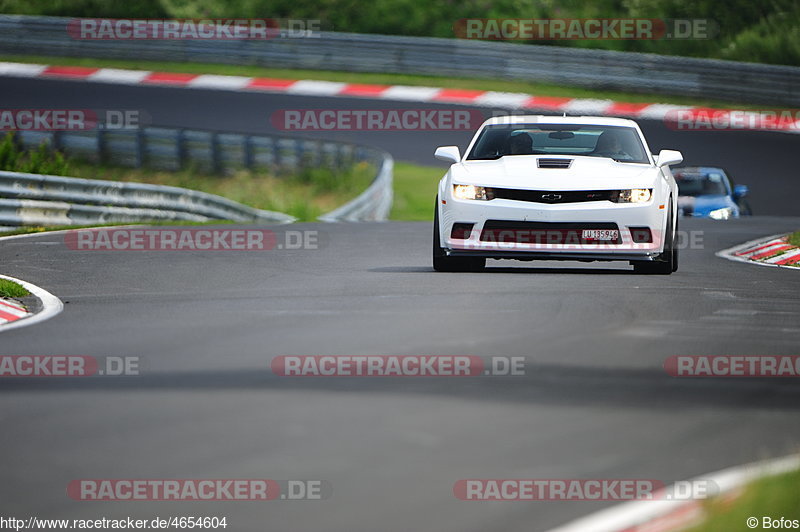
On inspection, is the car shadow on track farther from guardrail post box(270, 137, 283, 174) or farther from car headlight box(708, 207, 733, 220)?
guardrail post box(270, 137, 283, 174)

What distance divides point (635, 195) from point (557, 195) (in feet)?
2.21

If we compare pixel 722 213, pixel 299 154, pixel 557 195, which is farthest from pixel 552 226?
pixel 299 154

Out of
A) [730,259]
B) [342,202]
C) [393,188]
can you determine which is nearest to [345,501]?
[730,259]

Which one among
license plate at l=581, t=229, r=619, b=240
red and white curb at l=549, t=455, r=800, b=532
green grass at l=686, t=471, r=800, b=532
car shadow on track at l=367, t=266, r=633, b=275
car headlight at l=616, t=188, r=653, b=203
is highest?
green grass at l=686, t=471, r=800, b=532

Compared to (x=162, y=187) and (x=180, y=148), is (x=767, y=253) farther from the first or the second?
(x=180, y=148)

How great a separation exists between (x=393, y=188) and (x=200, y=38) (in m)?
9.11

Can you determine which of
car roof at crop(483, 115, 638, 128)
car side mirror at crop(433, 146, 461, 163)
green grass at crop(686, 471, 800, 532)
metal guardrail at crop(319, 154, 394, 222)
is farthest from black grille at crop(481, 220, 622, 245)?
metal guardrail at crop(319, 154, 394, 222)

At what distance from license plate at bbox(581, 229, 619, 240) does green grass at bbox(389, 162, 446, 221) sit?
15142mm

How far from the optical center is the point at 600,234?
39.3ft

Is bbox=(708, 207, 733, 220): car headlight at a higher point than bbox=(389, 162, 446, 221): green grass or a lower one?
higher

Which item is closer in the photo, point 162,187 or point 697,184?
point 162,187

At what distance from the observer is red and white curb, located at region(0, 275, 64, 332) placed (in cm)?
997

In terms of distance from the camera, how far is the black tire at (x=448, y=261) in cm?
1246

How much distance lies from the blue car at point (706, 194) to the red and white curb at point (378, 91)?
5950mm
